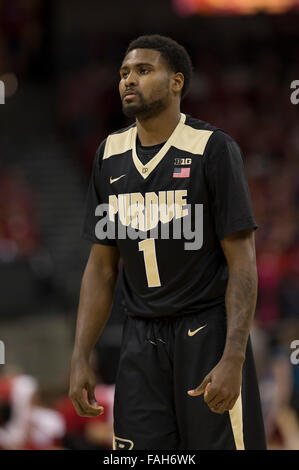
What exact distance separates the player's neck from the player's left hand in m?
0.91

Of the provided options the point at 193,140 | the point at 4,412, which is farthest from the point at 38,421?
the point at 193,140

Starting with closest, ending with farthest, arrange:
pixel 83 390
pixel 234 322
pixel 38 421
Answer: pixel 234 322 < pixel 83 390 < pixel 38 421

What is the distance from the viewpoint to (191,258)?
3.14m

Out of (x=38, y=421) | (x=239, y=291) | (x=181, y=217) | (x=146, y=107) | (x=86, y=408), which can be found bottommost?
(x=38, y=421)

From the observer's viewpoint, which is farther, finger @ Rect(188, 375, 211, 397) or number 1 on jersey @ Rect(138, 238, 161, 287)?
number 1 on jersey @ Rect(138, 238, 161, 287)

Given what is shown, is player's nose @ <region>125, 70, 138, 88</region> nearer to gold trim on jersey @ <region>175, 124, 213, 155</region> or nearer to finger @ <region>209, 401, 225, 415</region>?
gold trim on jersey @ <region>175, 124, 213, 155</region>

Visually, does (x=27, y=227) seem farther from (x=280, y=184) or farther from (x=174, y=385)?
(x=174, y=385)

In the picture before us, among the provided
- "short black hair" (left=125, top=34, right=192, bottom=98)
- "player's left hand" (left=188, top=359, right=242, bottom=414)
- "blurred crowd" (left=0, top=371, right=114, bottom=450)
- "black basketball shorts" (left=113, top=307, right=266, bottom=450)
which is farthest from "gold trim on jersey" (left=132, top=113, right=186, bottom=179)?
"blurred crowd" (left=0, top=371, right=114, bottom=450)

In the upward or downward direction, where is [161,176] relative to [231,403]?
upward

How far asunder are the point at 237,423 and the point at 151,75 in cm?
134

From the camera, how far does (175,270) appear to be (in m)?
3.15

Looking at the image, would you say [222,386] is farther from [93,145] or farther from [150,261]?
[93,145]

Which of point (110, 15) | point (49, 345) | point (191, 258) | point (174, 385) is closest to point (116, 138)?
point (191, 258)

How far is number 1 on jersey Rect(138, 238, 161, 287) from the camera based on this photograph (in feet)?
10.4
